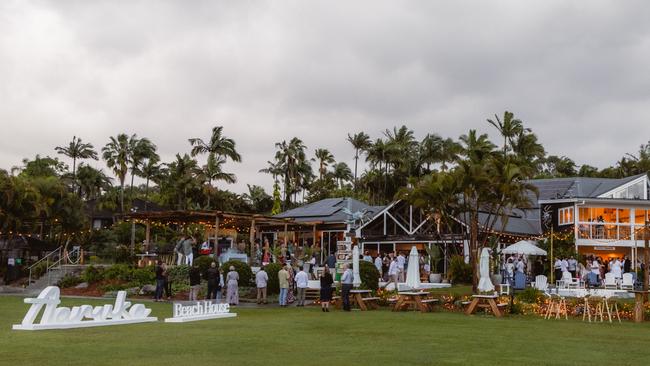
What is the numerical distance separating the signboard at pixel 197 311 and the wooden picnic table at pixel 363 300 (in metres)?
4.73

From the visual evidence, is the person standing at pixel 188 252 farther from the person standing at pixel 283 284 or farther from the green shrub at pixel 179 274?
the person standing at pixel 283 284

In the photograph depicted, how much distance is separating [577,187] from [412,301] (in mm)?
26063

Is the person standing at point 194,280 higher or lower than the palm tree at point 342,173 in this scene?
lower

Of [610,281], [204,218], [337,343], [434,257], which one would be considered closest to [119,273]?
[204,218]

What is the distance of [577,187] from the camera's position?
147ft

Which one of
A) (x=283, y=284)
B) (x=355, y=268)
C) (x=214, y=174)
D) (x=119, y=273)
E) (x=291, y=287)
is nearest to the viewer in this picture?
(x=283, y=284)

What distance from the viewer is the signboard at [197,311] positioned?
1794 centimetres

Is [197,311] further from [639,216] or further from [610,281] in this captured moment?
[639,216]

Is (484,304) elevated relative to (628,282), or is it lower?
lower

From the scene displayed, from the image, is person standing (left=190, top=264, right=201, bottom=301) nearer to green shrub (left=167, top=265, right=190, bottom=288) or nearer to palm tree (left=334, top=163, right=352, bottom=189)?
green shrub (left=167, top=265, right=190, bottom=288)

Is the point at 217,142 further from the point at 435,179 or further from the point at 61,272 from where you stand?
the point at 435,179

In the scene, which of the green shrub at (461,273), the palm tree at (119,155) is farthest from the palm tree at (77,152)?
the green shrub at (461,273)

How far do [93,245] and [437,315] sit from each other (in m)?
35.6

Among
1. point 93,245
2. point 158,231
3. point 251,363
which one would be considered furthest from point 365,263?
point 158,231
